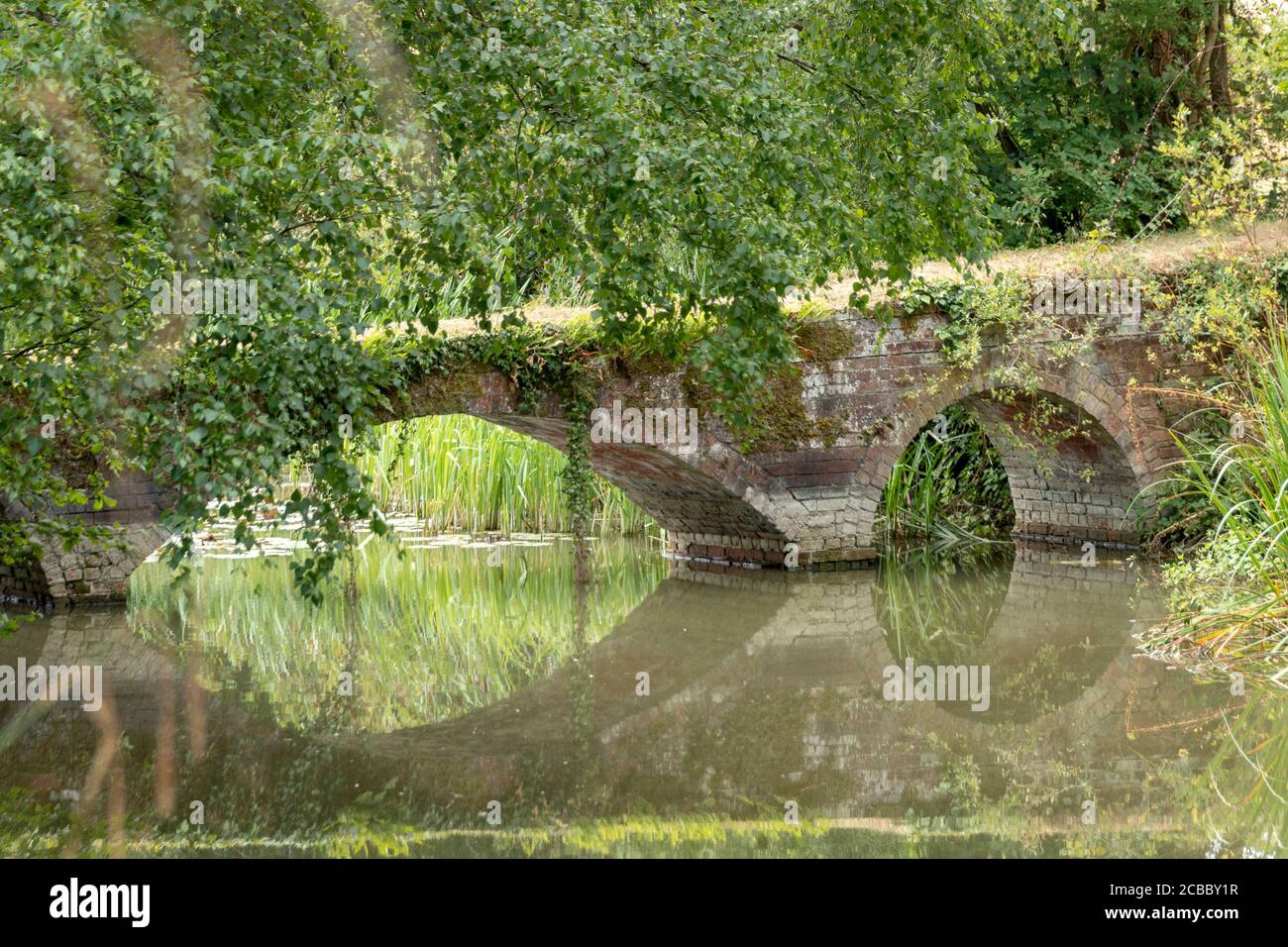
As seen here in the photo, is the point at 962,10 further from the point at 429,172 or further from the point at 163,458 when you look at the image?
the point at 163,458

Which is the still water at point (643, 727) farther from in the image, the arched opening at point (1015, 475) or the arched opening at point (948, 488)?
the arched opening at point (948, 488)

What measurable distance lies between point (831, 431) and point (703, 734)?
5241 millimetres

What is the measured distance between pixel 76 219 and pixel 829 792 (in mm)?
3517

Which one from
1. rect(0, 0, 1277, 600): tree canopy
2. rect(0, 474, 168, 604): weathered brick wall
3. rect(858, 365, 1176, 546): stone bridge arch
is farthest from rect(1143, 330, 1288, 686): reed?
rect(0, 474, 168, 604): weathered brick wall

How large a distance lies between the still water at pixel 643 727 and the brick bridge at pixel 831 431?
583 millimetres

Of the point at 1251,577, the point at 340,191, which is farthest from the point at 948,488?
the point at 340,191

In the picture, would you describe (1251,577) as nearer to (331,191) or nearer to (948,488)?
(331,191)

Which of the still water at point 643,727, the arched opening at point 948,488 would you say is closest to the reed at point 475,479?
the still water at point 643,727

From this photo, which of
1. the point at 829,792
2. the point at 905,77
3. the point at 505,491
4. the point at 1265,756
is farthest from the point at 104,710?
the point at 505,491

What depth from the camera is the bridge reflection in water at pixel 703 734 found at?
5617 mm

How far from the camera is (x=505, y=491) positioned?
14.4 meters

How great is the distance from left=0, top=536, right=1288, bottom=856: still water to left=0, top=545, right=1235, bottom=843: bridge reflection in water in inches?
0.9

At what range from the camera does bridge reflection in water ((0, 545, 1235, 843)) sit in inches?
221

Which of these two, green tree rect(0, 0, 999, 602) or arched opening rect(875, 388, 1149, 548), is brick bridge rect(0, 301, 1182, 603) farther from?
green tree rect(0, 0, 999, 602)
